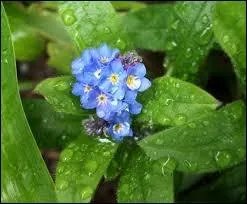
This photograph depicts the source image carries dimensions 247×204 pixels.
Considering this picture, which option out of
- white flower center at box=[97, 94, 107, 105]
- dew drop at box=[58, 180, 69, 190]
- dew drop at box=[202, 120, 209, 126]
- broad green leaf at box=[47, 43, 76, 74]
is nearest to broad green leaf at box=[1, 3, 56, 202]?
dew drop at box=[58, 180, 69, 190]

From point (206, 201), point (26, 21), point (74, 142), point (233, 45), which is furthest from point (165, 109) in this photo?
point (26, 21)

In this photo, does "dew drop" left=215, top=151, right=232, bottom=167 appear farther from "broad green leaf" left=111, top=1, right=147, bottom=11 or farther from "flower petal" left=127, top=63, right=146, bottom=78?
"broad green leaf" left=111, top=1, right=147, bottom=11

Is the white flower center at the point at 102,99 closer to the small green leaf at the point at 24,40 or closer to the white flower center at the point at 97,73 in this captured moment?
the white flower center at the point at 97,73

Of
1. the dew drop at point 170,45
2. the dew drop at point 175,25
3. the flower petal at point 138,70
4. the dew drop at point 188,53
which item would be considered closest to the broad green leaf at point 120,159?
the flower petal at point 138,70

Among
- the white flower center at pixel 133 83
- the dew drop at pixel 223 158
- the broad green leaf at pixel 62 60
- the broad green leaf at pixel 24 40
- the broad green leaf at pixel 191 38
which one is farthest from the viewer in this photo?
the broad green leaf at pixel 24 40

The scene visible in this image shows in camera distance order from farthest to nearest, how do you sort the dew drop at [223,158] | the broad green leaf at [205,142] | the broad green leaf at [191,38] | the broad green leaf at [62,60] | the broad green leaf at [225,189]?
1. the broad green leaf at [62,60]
2. the broad green leaf at [225,189]
3. the broad green leaf at [191,38]
4. the dew drop at [223,158]
5. the broad green leaf at [205,142]

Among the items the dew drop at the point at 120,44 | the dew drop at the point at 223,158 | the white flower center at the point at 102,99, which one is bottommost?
the dew drop at the point at 223,158
